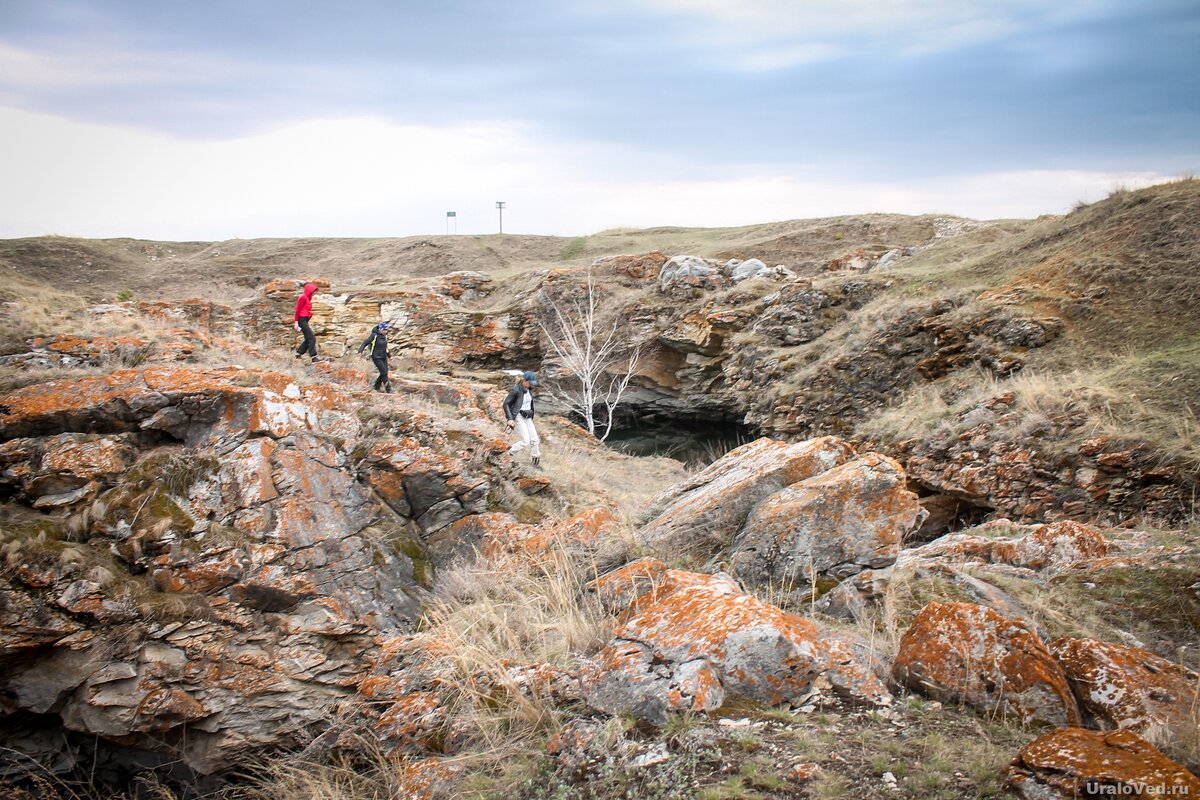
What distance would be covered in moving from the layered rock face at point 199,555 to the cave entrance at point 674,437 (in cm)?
1573

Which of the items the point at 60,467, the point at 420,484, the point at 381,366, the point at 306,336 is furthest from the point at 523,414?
the point at 60,467

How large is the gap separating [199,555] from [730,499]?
5304mm

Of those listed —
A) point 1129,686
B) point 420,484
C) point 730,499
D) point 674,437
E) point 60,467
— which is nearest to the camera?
point 1129,686

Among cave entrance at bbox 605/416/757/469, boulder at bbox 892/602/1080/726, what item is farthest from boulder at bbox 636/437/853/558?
cave entrance at bbox 605/416/757/469

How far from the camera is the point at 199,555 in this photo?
254 inches

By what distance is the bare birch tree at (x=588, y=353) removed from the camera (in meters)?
22.4

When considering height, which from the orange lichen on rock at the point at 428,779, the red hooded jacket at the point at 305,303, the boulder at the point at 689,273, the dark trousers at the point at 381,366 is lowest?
the orange lichen on rock at the point at 428,779

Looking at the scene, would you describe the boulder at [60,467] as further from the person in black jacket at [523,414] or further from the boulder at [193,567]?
the person in black jacket at [523,414]

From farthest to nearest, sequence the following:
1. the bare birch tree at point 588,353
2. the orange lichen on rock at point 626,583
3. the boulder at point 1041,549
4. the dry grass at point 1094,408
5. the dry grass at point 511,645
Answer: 1. the bare birch tree at point 588,353
2. the dry grass at point 1094,408
3. the boulder at point 1041,549
4. the orange lichen on rock at point 626,583
5. the dry grass at point 511,645

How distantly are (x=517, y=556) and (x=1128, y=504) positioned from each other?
8.57 meters

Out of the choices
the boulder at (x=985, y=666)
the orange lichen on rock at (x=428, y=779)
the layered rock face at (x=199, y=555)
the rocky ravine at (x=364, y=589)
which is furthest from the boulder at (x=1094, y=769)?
the layered rock face at (x=199, y=555)

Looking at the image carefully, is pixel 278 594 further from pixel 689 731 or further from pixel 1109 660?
pixel 1109 660

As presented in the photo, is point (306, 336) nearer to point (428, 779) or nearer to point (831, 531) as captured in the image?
point (831, 531)

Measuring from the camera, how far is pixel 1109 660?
323cm
